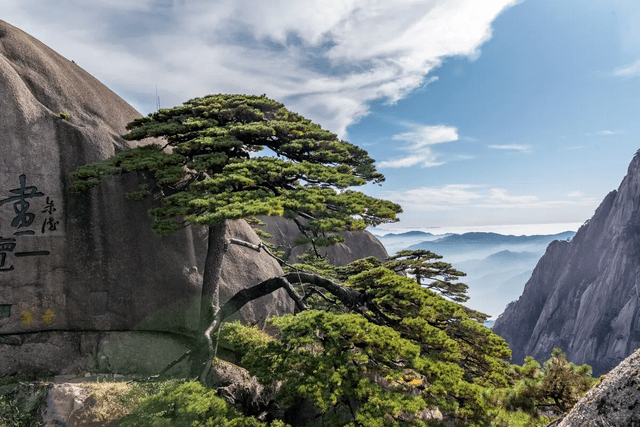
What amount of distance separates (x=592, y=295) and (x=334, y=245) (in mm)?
42719

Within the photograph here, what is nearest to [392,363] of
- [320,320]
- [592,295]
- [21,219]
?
[320,320]

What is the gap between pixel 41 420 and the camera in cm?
829

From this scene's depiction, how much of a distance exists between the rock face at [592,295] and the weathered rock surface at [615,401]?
2211 inches

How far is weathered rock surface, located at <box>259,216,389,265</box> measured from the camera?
1389 inches

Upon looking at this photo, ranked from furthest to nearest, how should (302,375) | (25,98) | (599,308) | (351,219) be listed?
Result: (599,308) → (25,98) → (351,219) → (302,375)

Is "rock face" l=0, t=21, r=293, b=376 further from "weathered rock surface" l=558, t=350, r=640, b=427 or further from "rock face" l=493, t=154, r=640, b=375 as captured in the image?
"rock face" l=493, t=154, r=640, b=375

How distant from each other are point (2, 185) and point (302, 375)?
374 inches

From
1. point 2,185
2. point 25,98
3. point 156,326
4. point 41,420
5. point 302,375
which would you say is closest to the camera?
point 302,375

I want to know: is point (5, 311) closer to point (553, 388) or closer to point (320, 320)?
point (320, 320)

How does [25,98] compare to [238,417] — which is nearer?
[238,417]

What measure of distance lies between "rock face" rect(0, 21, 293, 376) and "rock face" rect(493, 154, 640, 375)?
55294mm

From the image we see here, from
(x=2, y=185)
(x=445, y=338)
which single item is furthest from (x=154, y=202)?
(x=445, y=338)

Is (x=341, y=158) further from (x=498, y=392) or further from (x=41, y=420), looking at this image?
(x=41, y=420)

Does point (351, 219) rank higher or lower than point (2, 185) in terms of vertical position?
lower
